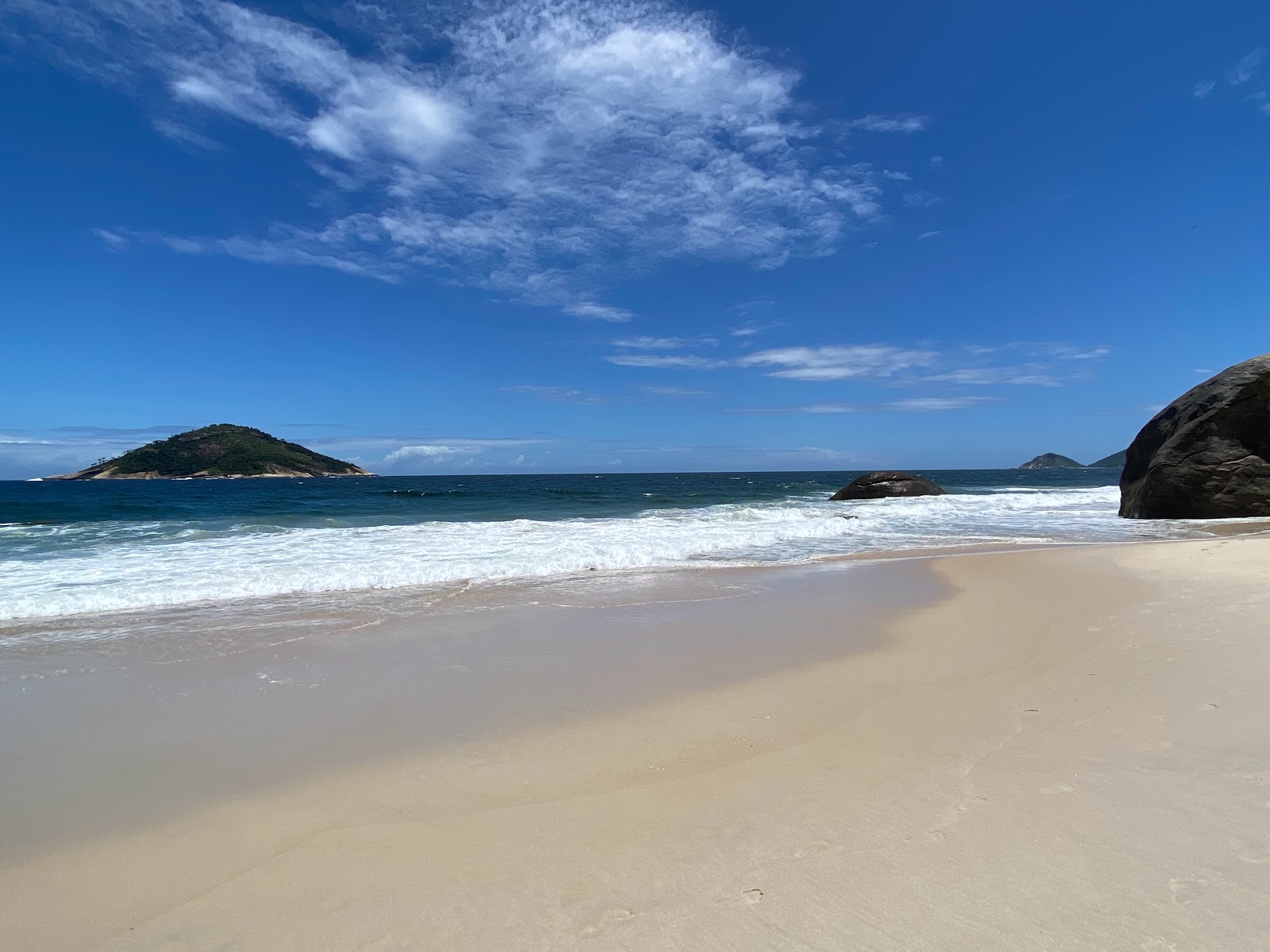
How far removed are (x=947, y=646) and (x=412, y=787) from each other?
4.61m

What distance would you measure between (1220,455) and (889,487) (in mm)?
13687

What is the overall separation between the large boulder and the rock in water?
462 inches

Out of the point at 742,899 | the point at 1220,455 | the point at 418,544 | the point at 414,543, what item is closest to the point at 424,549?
the point at 418,544

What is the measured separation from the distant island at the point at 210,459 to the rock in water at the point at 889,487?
9995 cm

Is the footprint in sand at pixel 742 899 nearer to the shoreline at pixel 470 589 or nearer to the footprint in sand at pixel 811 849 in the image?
the footprint in sand at pixel 811 849

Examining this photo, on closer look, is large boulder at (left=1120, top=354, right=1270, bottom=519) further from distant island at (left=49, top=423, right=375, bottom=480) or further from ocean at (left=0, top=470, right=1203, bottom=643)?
distant island at (left=49, top=423, right=375, bottom=480)

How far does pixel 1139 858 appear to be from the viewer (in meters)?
2.33

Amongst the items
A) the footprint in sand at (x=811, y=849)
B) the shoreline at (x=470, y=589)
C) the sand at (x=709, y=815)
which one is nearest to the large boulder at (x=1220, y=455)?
the shoreline at (x=470, y=589)

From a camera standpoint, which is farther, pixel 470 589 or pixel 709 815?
pixel 470 589

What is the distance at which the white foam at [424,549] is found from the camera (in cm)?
909

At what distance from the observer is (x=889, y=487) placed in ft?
97.9

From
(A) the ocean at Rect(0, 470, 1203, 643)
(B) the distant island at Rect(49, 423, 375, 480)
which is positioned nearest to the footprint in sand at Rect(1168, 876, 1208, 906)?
(A) the ocean at Rect(0, 470, 1203, 643)

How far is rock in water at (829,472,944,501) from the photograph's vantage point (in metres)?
29.7

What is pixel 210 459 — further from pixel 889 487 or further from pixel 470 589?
pixel 470 589
